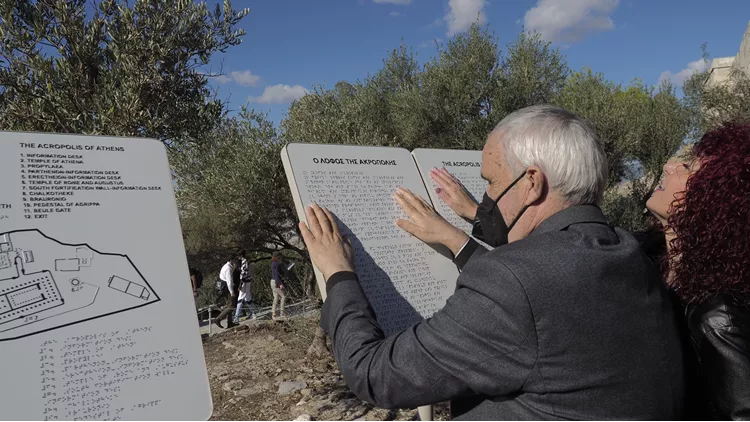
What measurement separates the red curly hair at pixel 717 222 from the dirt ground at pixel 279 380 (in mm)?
2253

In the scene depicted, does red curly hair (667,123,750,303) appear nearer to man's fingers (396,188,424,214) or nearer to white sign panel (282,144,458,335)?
white sign panel (282,144,458,335)

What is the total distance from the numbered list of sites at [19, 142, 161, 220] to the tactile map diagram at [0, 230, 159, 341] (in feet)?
0.42

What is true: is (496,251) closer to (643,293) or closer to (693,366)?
(643,293)

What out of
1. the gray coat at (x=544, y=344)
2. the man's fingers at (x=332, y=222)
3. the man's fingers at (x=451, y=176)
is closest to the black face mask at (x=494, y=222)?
the gray coat at (x=544, y=344)

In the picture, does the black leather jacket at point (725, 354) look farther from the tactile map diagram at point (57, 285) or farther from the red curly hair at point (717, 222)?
the tactile map diagram at point (57, 285)

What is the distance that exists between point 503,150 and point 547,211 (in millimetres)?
295

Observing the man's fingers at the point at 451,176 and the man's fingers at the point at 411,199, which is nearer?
the man's fingers at the point at 411,199

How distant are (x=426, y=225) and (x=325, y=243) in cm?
63

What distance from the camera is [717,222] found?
2154 mm

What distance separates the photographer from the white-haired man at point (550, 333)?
1.47m

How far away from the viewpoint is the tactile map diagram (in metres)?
1.73

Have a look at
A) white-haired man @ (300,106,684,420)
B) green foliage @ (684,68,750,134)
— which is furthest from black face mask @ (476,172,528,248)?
green foliage @ (684,68,750,134)

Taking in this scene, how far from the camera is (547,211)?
1.91m

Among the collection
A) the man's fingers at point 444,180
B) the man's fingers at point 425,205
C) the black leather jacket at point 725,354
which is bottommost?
the black leather jacket at point 725,354
